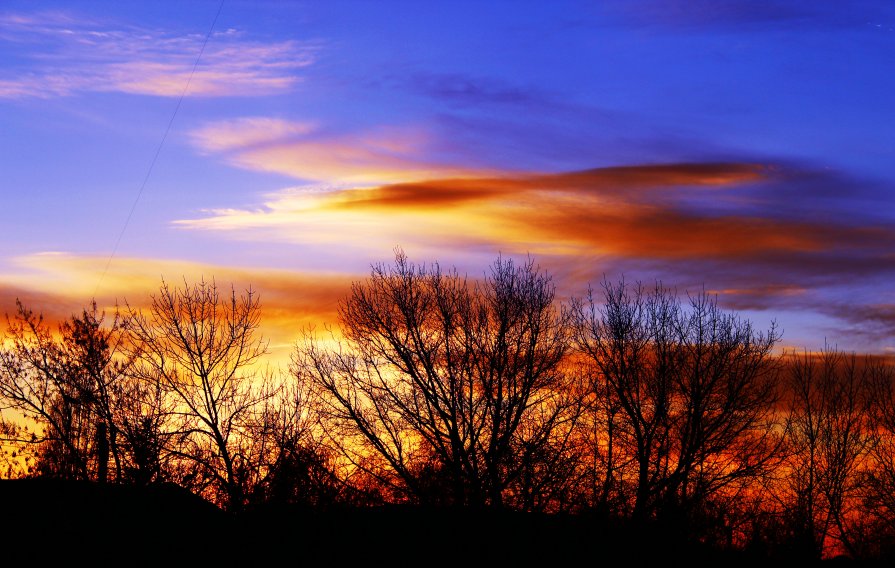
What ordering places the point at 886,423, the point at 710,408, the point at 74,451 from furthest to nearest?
the point at 886,423 < the point at 710,408 < the point at 74,451

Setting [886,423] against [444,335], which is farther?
[886,423]

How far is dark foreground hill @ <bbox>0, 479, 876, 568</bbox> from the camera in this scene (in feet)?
96.5

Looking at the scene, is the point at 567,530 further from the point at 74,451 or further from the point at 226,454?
the point at 74,451

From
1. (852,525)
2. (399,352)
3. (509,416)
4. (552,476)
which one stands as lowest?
(852,525)

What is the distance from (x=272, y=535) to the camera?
3120cm

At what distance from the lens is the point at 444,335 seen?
4341cm

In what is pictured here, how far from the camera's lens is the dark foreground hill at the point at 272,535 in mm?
29406

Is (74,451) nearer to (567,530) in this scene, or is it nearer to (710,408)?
(567,530)

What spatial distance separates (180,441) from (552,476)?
1518 centimetres

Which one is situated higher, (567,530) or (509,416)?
(509,416)

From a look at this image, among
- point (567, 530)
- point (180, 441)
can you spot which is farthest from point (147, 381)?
point (567, 530)

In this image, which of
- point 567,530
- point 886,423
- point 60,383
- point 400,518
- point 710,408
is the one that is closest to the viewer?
point 567,530

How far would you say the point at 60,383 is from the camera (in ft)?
136

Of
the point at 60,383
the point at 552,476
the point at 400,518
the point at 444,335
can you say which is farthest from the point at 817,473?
the point at 60,383
